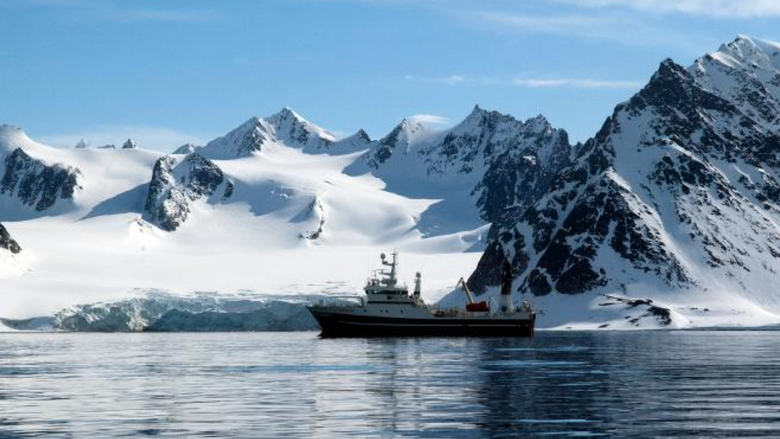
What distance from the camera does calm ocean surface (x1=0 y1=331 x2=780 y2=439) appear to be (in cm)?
6166

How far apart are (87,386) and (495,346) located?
83888 mm

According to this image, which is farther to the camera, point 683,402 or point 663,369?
point 663,369

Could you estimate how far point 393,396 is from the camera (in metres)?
79.2

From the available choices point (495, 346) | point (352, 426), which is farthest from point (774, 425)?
point (495, 346)

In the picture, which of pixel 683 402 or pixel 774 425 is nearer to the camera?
pixel 774 425

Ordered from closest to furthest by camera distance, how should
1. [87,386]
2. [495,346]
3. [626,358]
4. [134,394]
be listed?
1. [134,394]
2. [87,386]
3. [626,358]
4. [495,346]

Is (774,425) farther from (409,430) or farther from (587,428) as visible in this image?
(409,430)

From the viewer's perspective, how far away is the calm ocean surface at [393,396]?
61.7 meters

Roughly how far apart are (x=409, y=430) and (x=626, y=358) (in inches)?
2843

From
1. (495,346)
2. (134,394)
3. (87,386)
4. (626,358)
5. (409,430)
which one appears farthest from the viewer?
(495,346)

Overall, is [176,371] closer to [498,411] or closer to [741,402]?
[498,411]

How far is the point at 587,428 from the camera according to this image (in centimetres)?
6162

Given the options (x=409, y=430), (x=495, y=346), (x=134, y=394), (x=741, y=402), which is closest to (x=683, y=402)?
(x=741, y=402)

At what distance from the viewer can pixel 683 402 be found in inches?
2904
